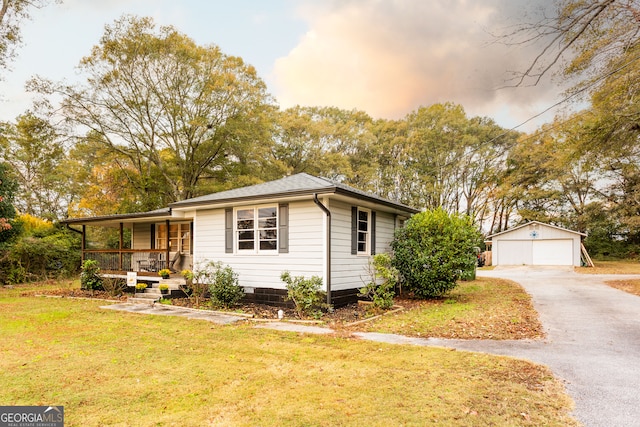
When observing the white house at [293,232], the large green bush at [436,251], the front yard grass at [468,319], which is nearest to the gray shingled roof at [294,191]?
the white house at [293,232]

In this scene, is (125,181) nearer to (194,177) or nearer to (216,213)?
(194,177)

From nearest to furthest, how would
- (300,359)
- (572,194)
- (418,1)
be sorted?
(300,359)
(418,1)
(572,194)

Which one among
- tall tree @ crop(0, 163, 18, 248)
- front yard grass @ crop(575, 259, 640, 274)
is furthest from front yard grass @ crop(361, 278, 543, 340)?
tall tree @ crop(0, 163, 18, 248)

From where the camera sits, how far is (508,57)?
6145 millimetres

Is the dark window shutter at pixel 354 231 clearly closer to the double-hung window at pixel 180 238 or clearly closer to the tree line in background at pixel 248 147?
the tree line in background at pixel 248 147

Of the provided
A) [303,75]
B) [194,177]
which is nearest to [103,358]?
[303,75]

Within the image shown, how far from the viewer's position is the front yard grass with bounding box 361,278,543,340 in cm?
653

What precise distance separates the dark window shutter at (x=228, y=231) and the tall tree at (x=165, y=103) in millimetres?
10414

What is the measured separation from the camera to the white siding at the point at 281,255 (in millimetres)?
8922

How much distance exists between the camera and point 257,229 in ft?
32.6

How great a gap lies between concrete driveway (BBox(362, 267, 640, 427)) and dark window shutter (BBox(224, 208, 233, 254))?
5526 millimetres

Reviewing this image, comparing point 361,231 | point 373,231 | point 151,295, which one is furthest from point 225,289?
point 373,231

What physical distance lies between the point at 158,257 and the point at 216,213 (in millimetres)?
4126

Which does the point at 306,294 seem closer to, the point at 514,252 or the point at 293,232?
the point at 293,232
